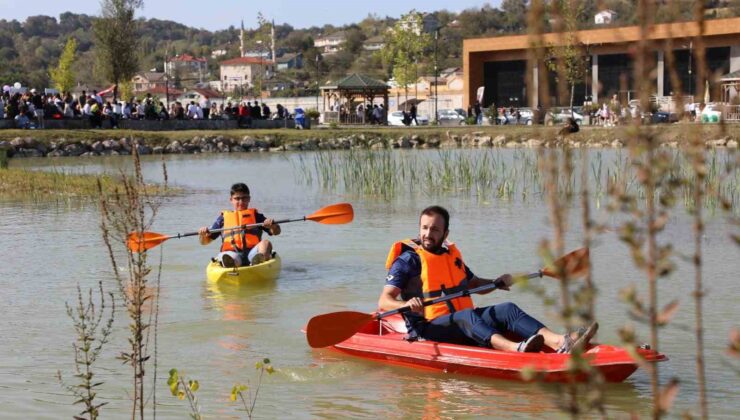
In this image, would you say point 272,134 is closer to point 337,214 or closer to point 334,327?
point 337,214

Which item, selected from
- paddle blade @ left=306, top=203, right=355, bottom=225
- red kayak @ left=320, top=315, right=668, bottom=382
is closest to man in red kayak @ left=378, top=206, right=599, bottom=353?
red kayak @ left=320, top=315, right=668, bottom=382

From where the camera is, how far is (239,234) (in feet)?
37.9

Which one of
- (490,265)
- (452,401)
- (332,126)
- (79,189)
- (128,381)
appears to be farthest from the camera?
(332,126)

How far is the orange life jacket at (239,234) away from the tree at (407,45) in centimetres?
5244

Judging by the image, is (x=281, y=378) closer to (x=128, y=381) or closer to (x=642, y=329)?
(x=128, y=381)

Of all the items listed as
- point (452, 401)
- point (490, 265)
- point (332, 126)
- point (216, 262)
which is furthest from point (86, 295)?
point (332, 126)

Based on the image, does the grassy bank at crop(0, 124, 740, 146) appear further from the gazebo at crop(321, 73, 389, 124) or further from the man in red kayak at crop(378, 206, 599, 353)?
the man in red kayak at crop(378, 206, 599, 353)

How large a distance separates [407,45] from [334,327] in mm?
60466

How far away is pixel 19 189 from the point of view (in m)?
21.0

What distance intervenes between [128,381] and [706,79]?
5.72m

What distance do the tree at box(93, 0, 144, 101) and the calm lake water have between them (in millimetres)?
29108

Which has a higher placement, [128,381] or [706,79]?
[706,79]

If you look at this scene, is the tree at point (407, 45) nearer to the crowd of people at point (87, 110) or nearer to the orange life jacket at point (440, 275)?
the crowd of people at point (87, 110)

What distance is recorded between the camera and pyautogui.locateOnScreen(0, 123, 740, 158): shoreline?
3198cm
